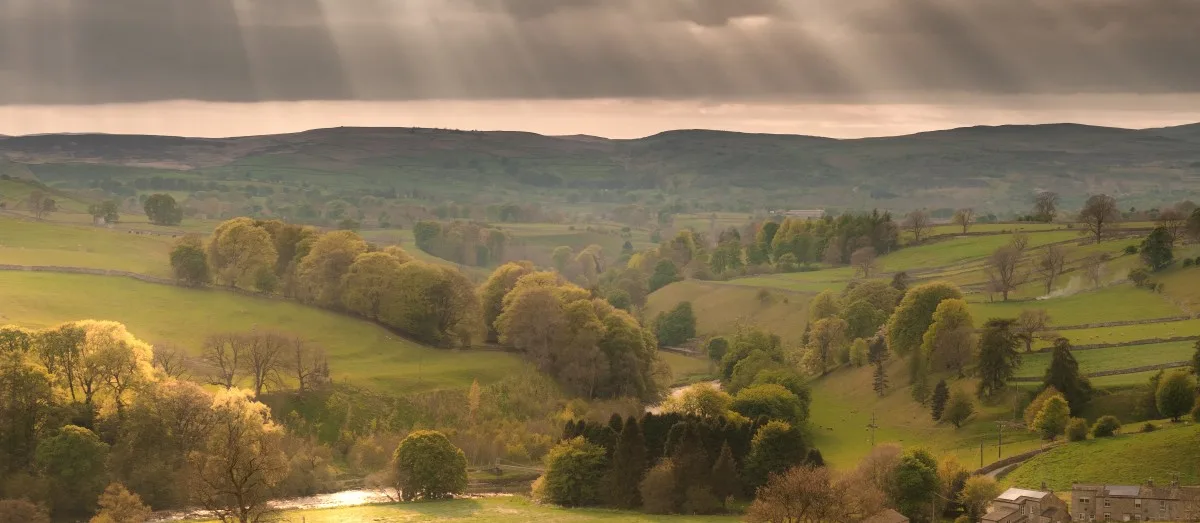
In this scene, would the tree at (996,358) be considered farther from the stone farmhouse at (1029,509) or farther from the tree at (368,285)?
the tree at (368,285)

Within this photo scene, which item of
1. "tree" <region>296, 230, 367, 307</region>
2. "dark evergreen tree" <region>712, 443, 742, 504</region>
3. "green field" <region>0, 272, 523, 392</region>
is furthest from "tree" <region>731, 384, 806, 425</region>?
"tree" <region>296, 230, 367, 307</region>

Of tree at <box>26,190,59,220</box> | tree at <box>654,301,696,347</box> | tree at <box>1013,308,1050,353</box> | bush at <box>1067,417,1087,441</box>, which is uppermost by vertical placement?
tree at <box>26,190,59,220</box>

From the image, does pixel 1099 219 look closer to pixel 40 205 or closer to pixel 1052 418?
pixel 1052 418

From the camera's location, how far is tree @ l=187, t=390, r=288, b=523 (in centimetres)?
6325

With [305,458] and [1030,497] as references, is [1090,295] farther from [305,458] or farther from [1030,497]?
[305,458]

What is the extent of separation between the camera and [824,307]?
132250 mm

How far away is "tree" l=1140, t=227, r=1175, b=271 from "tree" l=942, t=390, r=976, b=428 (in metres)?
43.3

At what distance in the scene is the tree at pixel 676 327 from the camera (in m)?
153

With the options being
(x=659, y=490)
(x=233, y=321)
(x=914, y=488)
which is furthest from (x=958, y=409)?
(x=233, y=321)

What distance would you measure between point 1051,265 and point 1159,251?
34.9ft

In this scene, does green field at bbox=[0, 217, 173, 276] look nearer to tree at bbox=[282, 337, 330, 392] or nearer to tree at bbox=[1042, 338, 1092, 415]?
tree at bbox=[282, 337, 330, 392]

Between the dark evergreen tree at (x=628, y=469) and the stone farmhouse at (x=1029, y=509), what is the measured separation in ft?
73.6

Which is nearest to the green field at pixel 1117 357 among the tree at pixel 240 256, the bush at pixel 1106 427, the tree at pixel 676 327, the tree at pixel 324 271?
the bush at pixel 1106 427

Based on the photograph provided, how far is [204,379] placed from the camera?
9338 centimetres
